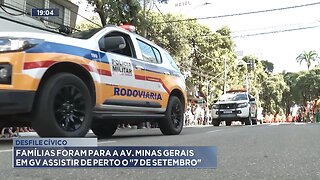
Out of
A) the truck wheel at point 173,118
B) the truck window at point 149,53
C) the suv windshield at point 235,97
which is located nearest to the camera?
the truck window at point 149,53

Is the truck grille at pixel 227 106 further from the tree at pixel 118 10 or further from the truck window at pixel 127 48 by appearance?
the truck window at pixel 127 48

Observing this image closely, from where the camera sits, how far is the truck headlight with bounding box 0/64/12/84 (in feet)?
18.0

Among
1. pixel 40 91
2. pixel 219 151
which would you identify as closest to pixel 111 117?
pixel 40 91

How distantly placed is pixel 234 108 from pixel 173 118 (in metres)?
11.1

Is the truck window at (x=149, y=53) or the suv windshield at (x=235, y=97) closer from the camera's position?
the truck window at (x=149, y=53)

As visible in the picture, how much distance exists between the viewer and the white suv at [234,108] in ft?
64.7

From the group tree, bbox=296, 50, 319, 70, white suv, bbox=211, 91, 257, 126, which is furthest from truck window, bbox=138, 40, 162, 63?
tree, bbox=296, 50, 319, 70

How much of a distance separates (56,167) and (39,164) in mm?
204

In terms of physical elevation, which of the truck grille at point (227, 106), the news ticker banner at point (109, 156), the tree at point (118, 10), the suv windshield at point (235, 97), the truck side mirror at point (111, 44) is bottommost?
the news ticker banner at point (109, 156)

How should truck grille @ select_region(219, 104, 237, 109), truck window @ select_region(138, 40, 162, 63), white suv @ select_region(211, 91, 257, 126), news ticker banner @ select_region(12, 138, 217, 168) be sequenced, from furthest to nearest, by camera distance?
truck grille @ select_region(219, 104, 237, 109) < white suv @ select_region(211, 91, 257, 126) < truck window @ select_region(138, 40, 162, 63) < news ticker banner @ select_region(12, 138, 217, 168)

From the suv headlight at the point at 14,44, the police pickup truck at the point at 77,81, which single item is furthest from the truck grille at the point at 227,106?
the suv headlight at the point at 14,44

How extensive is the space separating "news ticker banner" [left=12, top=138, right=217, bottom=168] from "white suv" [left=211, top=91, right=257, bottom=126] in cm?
1628

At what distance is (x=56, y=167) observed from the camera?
12.6ft

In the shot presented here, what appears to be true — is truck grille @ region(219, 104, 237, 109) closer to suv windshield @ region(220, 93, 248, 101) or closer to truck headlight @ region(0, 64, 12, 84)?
suv windshield @ region(220, 93, 248, 101)
